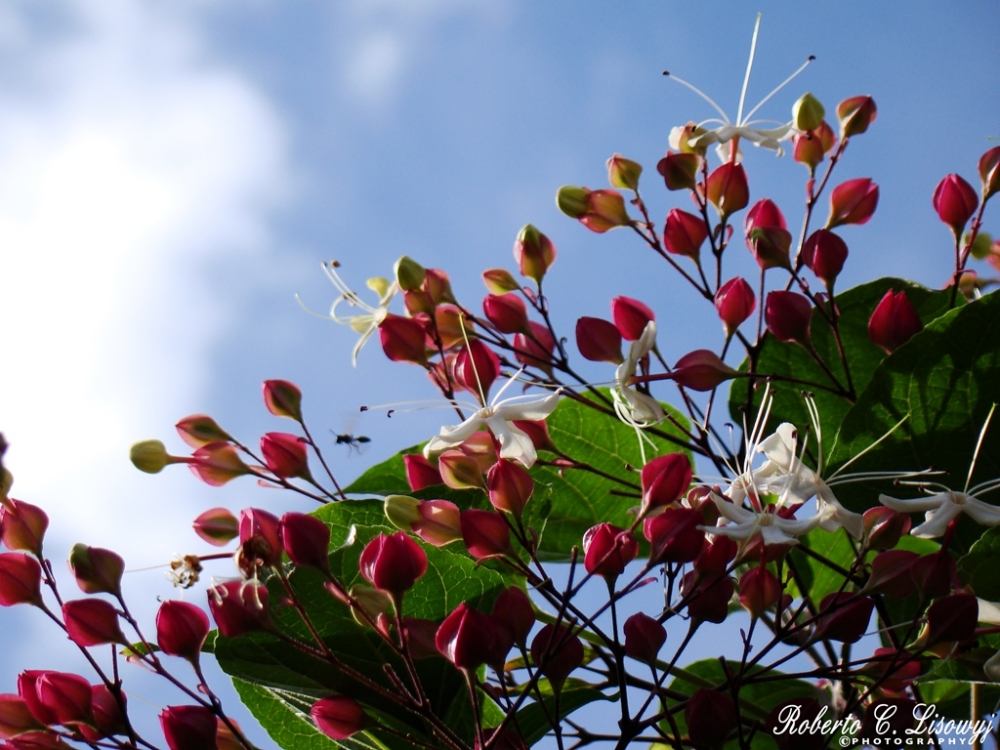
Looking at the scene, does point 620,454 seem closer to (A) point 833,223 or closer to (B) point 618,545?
(A) point 833,223

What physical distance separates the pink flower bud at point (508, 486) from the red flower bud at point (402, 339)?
42 centimetres

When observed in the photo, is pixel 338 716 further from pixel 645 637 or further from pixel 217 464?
pixel 217 464

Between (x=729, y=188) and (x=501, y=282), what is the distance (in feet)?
1.40

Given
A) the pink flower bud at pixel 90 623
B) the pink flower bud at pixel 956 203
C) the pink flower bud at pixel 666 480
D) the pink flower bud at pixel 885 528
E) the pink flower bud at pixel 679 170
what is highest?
the pink flower bud at pixel 679 170

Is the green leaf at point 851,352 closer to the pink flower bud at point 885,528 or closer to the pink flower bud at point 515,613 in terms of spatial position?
the pink flower bud at point 885,528

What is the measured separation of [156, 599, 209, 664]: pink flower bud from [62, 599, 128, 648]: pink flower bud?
0.19 ft

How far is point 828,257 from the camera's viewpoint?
5.18ft

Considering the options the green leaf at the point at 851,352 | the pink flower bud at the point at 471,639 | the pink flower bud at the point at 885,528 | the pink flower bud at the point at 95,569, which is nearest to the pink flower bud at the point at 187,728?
the pink flower bud at the point at 95,569

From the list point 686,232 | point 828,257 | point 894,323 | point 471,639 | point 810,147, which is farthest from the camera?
point 810,147

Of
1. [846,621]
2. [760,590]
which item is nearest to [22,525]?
[760,590]

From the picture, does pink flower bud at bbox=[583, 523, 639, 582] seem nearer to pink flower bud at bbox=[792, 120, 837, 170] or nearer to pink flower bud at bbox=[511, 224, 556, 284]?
pink flower bud at bbox=[511, 224, 556, 284]

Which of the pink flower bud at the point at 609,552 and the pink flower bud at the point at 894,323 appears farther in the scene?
the pink flower bud at the point at 894,323

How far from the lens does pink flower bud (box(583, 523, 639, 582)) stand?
1.20 metres

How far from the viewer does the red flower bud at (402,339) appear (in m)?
1.64
